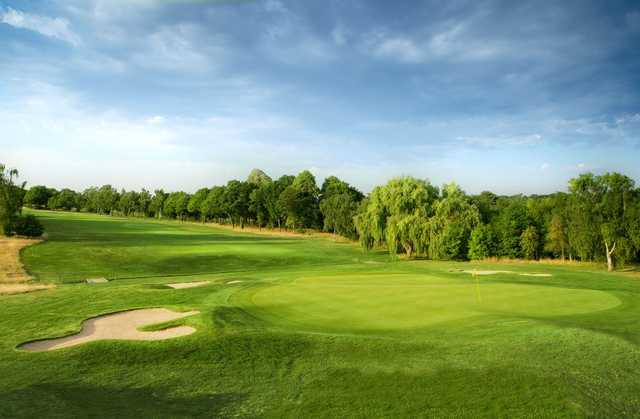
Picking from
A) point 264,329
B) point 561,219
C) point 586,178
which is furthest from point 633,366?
point 561,219

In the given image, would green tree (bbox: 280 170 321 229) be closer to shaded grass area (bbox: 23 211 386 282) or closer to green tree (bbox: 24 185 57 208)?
shaded grass area (bbox: 23 211 386 282)

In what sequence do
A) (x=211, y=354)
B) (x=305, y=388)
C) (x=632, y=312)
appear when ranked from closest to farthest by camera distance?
1. (x=305, y=388)
2. (x=211, y=354)
3. (x=632, y=312)

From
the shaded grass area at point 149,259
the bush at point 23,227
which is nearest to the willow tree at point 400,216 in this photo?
the shaded grass area at point 149,259

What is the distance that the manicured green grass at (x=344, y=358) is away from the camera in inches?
325

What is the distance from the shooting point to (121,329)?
47.2ft

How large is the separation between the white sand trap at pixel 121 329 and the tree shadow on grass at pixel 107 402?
3776 millimetres

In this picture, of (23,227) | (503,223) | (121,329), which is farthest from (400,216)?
(23,227)

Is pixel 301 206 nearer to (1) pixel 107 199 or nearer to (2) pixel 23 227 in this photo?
(2) pixel 23 227

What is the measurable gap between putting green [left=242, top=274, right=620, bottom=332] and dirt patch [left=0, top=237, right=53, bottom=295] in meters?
14.0

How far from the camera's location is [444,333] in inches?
518

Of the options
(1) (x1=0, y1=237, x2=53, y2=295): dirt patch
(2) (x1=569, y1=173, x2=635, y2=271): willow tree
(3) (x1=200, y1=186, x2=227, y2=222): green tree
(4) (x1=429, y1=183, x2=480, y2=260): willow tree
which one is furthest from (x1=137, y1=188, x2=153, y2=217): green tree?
(2) (x1=569, y1=173, x2=635, y2=271): willow tree

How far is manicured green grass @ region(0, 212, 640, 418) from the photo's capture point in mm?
8250

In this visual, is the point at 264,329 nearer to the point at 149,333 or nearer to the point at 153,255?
the point at 149,333

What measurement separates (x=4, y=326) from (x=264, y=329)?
366 inches
